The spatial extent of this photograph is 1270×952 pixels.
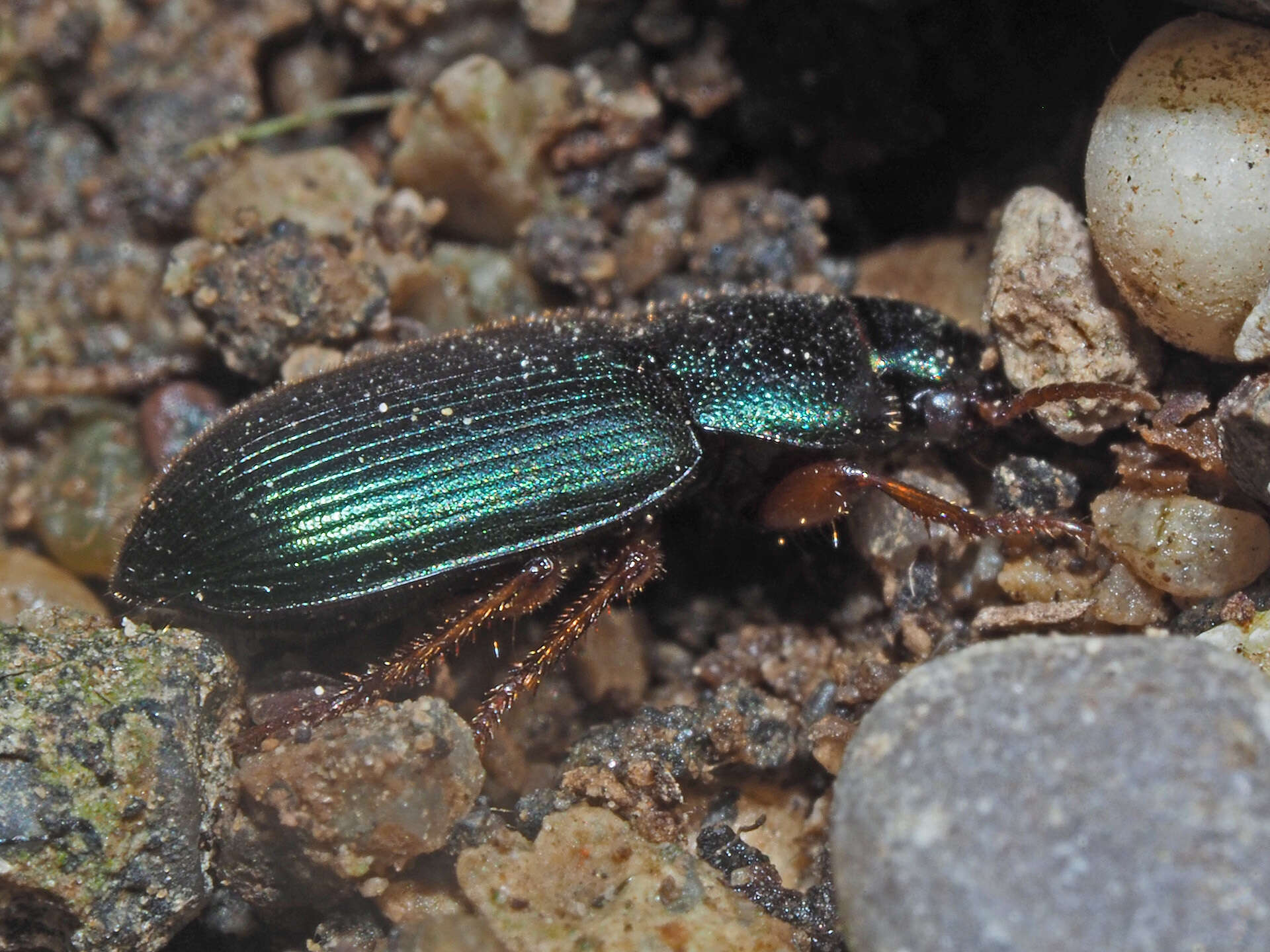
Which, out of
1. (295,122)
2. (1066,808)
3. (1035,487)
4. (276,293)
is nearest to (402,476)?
(276,293)

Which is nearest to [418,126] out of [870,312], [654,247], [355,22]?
[355,22]

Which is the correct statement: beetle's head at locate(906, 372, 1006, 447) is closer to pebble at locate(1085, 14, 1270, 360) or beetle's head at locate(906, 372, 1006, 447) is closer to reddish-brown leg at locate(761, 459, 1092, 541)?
reddish-brown leg at locate(761, 459, 1092, 541)

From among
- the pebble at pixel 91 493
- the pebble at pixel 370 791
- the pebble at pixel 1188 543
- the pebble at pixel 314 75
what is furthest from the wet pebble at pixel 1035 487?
the pebble at pixel 314 75

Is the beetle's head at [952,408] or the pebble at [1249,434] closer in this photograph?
the pebble at [1249,434]

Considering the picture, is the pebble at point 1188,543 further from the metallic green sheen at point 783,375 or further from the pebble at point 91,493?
the pebble at point 91,493

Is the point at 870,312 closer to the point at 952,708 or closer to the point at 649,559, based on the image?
the point at 649,559

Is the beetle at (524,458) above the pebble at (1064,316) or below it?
Result: below
